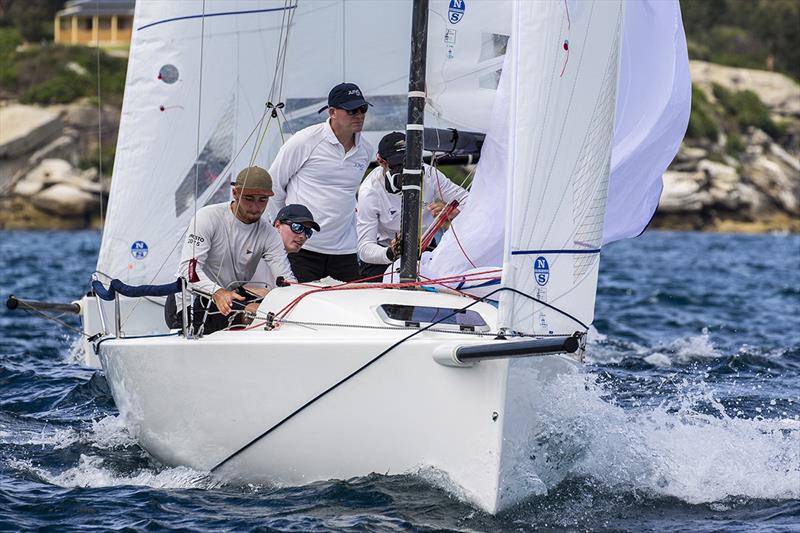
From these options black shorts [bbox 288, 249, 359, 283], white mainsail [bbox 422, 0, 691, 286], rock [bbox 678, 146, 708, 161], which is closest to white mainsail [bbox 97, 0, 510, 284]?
black shorts [bbox 288, 249, 359, 283]

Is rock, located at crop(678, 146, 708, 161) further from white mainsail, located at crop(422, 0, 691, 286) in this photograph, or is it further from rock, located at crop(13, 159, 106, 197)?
white mainsail, located at crop(422, 0, 691, 286)

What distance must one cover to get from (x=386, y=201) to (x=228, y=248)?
1.11 metres

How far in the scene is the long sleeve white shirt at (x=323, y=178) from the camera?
22.5ft

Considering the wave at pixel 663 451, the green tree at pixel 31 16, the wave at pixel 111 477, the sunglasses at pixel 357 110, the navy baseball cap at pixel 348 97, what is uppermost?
the green tree at pixel 31 16

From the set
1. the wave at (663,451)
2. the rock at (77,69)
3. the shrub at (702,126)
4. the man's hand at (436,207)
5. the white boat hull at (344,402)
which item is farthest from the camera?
the shrub at (702,126)

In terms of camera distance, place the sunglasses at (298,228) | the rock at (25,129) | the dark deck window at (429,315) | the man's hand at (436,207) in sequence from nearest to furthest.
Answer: the dark deck window at (429,315) < the sunglasses at (298,228) < the man's hand at (436,207) < the rock at (25,129)

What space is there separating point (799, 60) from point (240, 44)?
61.6m

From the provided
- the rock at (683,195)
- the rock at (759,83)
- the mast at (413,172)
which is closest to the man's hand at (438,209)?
the mast at (413,172)

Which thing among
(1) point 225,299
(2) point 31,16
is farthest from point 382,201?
(2) point 31,16

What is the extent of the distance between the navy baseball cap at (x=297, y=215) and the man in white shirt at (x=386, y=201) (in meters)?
0.46

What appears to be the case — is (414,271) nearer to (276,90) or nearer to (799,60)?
(276,90)

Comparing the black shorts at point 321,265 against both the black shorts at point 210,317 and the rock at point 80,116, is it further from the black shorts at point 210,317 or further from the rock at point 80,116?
the rock at point 80,116

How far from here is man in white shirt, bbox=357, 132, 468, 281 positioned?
666cm

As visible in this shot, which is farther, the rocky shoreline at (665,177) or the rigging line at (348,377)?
the rocky shoreline at (665,177)
